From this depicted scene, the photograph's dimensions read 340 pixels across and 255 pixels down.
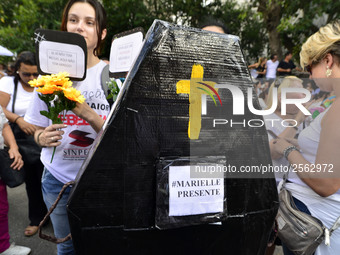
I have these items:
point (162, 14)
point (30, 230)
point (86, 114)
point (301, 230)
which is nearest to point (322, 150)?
point (301, 230)

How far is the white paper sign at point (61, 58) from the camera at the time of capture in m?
1.05

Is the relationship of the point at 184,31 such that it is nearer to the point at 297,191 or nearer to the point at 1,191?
the point at 297,191

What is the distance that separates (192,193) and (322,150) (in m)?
0.68

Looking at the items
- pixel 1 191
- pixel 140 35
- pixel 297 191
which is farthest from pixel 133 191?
pixel 1 191

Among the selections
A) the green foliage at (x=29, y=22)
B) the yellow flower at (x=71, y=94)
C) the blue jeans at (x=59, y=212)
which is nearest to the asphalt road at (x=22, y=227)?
the blue jeans at (x=59, y=212)

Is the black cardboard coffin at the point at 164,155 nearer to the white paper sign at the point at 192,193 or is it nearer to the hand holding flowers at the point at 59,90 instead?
the white paper sign at the point at 192,193

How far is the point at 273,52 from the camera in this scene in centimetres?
994

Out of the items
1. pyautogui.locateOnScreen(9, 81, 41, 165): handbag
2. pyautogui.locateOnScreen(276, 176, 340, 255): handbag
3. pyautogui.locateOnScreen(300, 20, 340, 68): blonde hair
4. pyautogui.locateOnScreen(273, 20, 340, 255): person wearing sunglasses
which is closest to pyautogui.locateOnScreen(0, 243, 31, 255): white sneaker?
pyautogui.locateOnScreen(9, 81, 41, 165): handbag

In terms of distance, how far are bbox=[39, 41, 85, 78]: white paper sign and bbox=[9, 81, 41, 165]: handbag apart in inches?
73.3

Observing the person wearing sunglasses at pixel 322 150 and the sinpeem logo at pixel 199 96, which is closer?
the sinpeem logo at pixel 199 96

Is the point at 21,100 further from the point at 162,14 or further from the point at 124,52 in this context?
the point at 162,14

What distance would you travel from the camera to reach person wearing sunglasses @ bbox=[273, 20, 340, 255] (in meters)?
1.10

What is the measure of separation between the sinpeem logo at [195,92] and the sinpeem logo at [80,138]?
667mm

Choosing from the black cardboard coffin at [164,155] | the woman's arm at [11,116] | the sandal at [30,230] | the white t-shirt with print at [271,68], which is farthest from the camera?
the white t-shirt with print at [271,68]
